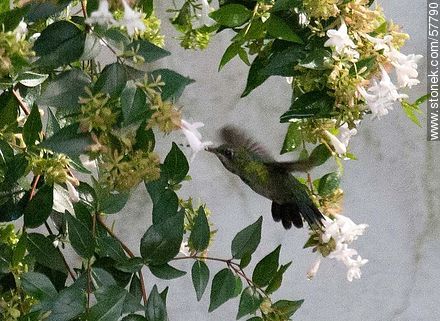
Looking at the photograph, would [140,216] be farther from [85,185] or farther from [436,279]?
[436,279]

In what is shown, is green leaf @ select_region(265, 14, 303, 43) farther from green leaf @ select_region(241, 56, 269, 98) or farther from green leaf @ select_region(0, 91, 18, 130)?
green leaf @ select_region(0, 91, 18, 130)

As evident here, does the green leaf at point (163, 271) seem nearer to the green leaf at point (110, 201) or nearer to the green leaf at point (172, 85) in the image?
the green leaf at point (110, 201)

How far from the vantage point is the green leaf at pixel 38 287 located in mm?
737

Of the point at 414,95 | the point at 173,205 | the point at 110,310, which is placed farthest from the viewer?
the point at 414,95

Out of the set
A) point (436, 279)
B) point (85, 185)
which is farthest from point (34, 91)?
point (436, 279)

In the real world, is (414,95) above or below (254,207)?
above

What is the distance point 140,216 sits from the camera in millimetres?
1249

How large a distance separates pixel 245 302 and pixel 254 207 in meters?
0.46

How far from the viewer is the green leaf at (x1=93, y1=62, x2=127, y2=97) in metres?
0.65

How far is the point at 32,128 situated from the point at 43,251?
14 centimetres

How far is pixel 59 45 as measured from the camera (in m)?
0.70

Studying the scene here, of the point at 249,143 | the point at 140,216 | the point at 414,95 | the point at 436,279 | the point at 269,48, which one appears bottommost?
the point at 436,279

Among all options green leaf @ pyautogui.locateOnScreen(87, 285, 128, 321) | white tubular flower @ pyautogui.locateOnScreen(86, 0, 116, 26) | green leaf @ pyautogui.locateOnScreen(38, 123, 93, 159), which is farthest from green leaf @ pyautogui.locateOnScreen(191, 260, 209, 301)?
white tubular flower @ pyautogui.locateOnScreen(86, 0, 116, 26)

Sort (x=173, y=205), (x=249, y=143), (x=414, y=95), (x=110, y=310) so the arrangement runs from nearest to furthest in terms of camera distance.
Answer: (x=110, y=310) → (x=173, y=205) → (x=249, y=143) → (x=414, y=95)
